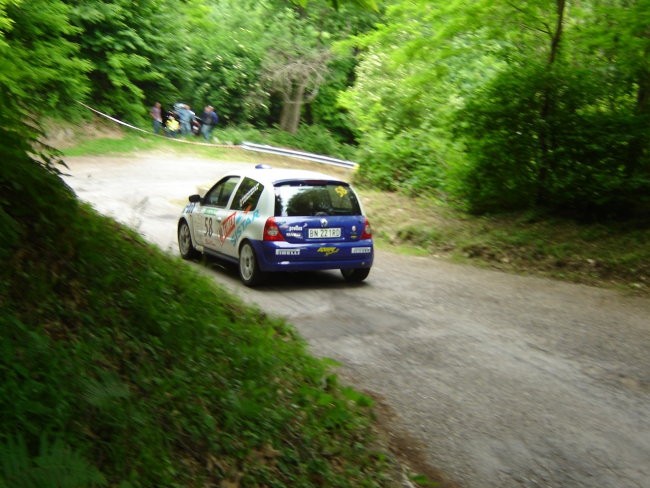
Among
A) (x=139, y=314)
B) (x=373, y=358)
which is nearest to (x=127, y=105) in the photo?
(x=373, y=358)

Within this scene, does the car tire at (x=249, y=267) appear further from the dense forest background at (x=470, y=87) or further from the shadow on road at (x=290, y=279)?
the dense forest background at (x=470, y=87)

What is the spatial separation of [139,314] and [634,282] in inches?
388

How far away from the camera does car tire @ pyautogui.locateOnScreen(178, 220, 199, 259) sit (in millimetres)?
14695

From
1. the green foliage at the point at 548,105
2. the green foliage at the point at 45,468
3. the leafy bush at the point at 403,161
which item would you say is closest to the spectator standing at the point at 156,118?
the leafy bush at the point at 403,161

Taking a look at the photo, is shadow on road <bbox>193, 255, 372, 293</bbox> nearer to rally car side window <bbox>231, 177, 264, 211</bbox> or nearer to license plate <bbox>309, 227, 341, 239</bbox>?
license plate <bbox>309, 227, 341, 239</bbox>

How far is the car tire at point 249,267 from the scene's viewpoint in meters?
12.3

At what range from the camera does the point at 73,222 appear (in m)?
6.14

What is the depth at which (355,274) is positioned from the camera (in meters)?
13.1

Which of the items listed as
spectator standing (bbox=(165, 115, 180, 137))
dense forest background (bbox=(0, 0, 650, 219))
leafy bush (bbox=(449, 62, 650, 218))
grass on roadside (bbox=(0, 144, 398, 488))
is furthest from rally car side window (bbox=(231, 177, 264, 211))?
spectator standing (bbox=(165, 115, 180, 137))

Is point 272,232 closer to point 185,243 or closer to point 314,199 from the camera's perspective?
point 314,199

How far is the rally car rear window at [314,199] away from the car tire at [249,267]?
73 cm

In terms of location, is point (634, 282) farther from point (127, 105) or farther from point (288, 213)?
point (127, 105)

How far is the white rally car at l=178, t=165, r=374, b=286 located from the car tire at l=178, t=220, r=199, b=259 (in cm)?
149

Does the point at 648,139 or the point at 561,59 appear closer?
the point at 648,139
